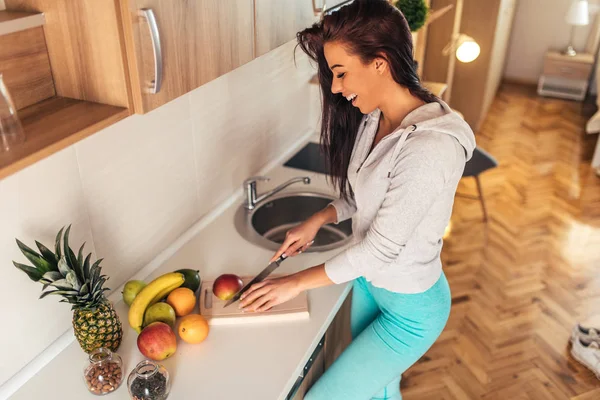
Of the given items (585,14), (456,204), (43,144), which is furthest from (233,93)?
(585,14)

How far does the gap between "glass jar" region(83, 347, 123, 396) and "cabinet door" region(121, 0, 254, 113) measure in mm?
597

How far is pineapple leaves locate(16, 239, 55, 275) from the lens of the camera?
118cm

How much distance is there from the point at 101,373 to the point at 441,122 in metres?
0.99

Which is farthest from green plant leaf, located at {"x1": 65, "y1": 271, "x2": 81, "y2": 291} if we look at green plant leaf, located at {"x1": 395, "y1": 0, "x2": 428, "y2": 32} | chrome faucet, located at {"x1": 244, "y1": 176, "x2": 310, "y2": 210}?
green plant leaf, located at {"x1": 395, "y1": 0, "x2": 428, "y2": 32}

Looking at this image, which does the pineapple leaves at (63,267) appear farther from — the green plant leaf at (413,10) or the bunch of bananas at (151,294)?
the green plant leaf at (413,10)

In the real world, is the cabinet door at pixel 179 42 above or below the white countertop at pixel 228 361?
above

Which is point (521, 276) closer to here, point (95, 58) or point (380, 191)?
point (380, 191)

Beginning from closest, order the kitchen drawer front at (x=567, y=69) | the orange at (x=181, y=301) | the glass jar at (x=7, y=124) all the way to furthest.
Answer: the glass jar at (x=7, y=124)
the orange at (x=181, y=301)
the kitchen drawer front at (x=567, y=69)

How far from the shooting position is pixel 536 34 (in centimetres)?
599

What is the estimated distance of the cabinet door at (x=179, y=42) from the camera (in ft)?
3.22

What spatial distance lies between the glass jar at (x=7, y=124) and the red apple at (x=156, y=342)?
0.61 meters

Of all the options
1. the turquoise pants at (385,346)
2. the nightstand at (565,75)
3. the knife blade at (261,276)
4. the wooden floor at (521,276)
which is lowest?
the wooden floor at (521,276)

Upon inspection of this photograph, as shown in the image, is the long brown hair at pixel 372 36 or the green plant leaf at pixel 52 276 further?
the long brown hair at pixel 372 36

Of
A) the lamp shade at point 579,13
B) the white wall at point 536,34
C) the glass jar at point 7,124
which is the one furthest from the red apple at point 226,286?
the white wall at point 536,34
